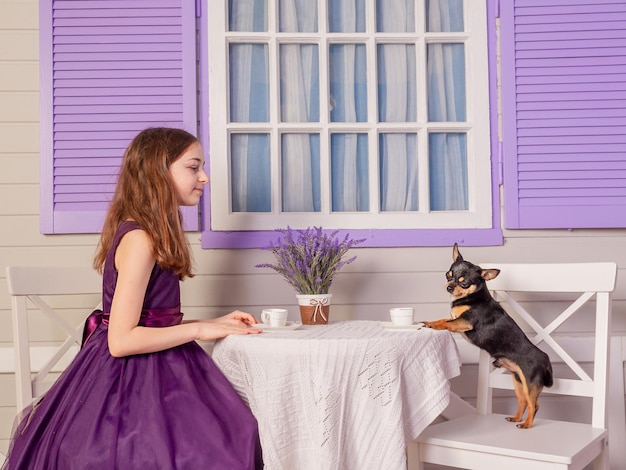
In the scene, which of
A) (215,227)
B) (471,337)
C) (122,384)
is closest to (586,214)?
(471,337)

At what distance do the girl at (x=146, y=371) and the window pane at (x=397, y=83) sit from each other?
3.26 feet

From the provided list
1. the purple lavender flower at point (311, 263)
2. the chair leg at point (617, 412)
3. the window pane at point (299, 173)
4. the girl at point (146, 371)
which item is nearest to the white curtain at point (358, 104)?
the window pane at point (299, 173)

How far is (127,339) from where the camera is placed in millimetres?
1863

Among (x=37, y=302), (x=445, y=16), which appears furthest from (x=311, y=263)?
(x=445, y=16)

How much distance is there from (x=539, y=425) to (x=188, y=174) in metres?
1.42

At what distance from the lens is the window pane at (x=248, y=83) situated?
2.77 m

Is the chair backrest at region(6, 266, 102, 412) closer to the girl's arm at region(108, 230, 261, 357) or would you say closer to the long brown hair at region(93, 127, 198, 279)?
the long brown hair at region(93, 127, 198, 279)

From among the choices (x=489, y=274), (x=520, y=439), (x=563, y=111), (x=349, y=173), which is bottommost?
(x=520, y=439)

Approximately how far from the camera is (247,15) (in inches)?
109

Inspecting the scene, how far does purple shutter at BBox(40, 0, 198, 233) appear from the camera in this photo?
8.80ft

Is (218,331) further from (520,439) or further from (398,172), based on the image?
(398,172)

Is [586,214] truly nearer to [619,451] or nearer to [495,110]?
[495,110]

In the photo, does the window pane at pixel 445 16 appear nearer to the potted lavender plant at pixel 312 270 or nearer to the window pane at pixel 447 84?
the window pane at pixel 447 84

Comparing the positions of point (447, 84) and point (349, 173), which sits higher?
point (447, 84)
